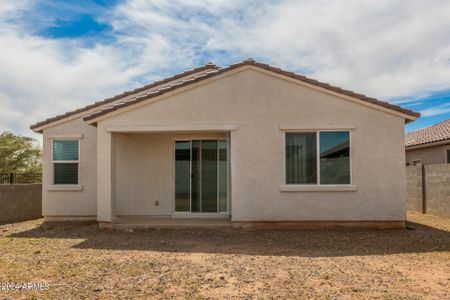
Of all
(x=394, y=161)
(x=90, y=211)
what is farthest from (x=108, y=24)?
(x=394, y=161)

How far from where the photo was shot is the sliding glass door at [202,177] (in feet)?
43.9

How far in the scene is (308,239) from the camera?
33.4 ft

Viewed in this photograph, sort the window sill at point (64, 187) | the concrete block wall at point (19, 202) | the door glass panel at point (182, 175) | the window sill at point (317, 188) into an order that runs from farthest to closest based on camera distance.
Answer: the concrete block wall at point (19, 202)
the window sill at point (64, 187)
the door glass panel at point (182, 175)
the window sill at point (317, 188)

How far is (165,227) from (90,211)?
3.78 metres

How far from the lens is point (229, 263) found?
7.75 metres

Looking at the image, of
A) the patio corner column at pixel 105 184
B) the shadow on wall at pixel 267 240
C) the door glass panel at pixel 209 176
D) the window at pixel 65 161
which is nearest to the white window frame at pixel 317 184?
the shadow on wall at pixel 267 240

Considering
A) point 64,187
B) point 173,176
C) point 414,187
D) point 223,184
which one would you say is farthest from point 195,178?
point 414,187

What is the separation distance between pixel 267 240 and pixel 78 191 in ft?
24.7

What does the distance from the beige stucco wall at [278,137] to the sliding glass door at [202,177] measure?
1.68m

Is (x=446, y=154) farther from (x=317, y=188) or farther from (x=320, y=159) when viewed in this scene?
(x=317, y=188)

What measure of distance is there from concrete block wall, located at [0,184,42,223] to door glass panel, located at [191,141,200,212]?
7.30 meters

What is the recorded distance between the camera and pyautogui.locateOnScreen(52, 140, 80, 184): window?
14.1 m

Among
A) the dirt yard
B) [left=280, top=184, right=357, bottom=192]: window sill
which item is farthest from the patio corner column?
[left=280, top=184, right=357, bottom=192]: window sill

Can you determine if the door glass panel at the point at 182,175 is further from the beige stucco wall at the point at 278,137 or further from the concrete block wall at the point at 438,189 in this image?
the concrete block wall at the point at 438,189
